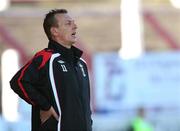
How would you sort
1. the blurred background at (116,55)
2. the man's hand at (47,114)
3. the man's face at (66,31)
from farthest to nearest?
the blurred background at (116,55)
the man's face at (66,31)
the man's hand at (47,114)

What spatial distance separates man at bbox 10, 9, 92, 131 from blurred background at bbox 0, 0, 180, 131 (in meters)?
6.16

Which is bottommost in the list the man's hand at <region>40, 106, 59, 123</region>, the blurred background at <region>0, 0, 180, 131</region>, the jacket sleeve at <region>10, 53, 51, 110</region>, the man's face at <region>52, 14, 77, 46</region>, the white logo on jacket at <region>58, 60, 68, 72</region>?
the blurred background at <region>0, 0, 180, 131</region>

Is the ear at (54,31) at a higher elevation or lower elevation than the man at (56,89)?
higher

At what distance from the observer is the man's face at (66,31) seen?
5.97m

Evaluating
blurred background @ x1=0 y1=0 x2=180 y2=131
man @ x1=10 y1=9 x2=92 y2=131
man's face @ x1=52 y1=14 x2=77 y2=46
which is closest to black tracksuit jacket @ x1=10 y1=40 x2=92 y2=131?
man @ x1=10 y1=9 x2=92 y2=131

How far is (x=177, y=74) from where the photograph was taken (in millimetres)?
16406

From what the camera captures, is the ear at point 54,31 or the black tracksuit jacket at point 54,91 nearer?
the black tracksuit jacket at point 54,91

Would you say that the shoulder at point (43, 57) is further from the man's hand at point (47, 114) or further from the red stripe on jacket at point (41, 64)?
the man's hand at point (47, 114)

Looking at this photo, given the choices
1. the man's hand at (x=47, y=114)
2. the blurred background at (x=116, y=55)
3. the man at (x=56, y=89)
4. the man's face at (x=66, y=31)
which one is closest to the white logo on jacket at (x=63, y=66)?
the man at (x=56, y=89)

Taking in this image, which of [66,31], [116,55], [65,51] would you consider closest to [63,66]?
[65,51]

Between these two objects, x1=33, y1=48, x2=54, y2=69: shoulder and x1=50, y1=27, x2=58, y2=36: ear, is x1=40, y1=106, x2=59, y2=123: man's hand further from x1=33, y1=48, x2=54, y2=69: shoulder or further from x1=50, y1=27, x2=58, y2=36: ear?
x1=50, y1=27, x2=58, y2=36: ear

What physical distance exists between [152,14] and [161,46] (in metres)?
0.83

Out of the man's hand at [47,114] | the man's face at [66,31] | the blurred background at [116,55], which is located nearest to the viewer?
the man's hand at [47,114]

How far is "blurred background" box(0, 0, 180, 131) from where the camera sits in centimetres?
1405
